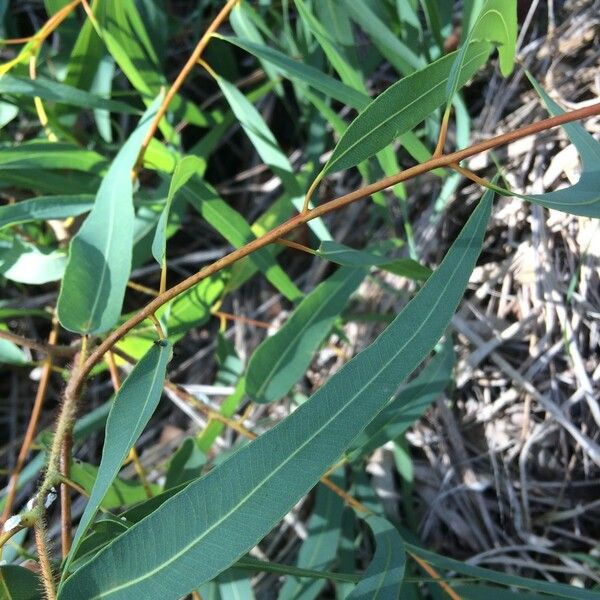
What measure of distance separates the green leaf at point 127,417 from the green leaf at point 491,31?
1.29ft

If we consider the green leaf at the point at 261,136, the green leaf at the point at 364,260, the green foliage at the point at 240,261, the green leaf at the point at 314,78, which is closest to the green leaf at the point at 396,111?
the green foliage at the point at 240,261

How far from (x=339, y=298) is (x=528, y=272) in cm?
32

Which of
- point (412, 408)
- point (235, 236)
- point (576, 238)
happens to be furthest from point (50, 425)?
point (576, 238)

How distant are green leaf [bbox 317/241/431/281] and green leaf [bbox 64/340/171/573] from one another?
0.68ft

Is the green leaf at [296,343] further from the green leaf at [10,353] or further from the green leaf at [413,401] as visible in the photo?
the green leaf at [10,353]

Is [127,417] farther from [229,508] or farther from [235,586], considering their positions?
[235,586]

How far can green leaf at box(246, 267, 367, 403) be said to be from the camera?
1.00m

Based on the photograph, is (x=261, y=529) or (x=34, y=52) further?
(x=34, y=52)

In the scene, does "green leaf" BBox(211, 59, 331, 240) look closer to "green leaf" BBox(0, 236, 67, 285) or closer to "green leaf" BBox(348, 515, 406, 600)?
"green leaf" BBox(0, 236, 67, 285)

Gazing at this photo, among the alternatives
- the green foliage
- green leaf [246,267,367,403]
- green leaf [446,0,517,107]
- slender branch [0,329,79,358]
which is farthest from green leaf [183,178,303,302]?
green leaf [446,0,517,107]

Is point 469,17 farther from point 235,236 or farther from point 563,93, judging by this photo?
point 235,236

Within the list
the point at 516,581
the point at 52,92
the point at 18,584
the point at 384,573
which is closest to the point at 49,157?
the point at 52,92

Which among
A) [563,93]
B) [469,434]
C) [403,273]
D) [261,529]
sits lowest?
[261,529]

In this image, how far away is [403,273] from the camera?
1.02 meters
